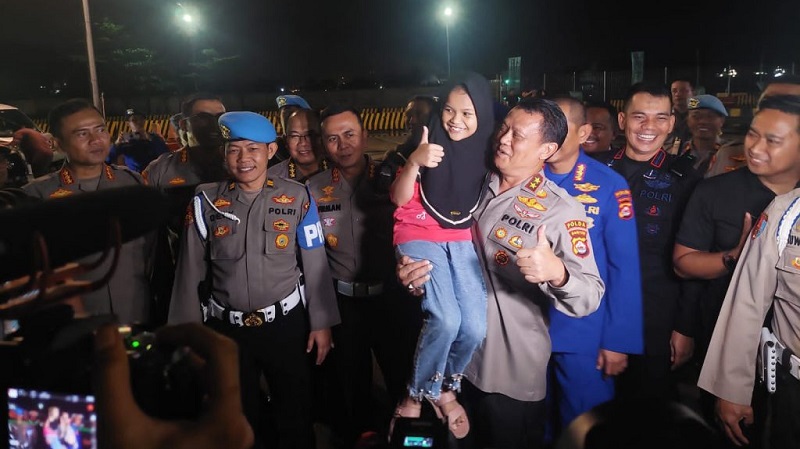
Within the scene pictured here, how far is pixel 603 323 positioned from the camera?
273 centimetres

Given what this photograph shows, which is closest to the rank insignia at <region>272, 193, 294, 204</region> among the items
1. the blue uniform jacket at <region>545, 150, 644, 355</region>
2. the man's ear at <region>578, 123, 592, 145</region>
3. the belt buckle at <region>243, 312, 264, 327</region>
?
the belt buckle at <region>243, 312, 264, 327</region>

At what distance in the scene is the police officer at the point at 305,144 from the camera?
4.31 meters

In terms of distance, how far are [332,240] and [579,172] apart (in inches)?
62.7

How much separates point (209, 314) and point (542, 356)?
1.89 m

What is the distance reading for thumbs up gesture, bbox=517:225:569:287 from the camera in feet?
6.54

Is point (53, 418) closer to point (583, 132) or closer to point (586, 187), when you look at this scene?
point (586, 187)

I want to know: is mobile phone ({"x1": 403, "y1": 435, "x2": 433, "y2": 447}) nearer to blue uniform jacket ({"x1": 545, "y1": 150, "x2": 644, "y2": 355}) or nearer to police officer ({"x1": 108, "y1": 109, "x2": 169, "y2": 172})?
blue uniform jacket ({"x1": 545, "y1": 150, "x2": 644, "y2": 355})

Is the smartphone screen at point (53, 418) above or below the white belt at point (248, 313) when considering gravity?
above

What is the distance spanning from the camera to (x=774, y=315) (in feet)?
7.75

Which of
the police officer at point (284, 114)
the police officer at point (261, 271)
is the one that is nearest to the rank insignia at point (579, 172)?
the police officer at point (261, 271)

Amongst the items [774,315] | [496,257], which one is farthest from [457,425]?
[774,315]

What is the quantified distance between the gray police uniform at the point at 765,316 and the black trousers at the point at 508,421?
790 mm

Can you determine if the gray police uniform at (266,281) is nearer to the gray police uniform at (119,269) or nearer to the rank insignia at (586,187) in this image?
the gray police uniform at (119,269)

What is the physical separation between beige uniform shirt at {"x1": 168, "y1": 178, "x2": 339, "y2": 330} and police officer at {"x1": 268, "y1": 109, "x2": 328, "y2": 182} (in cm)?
111
